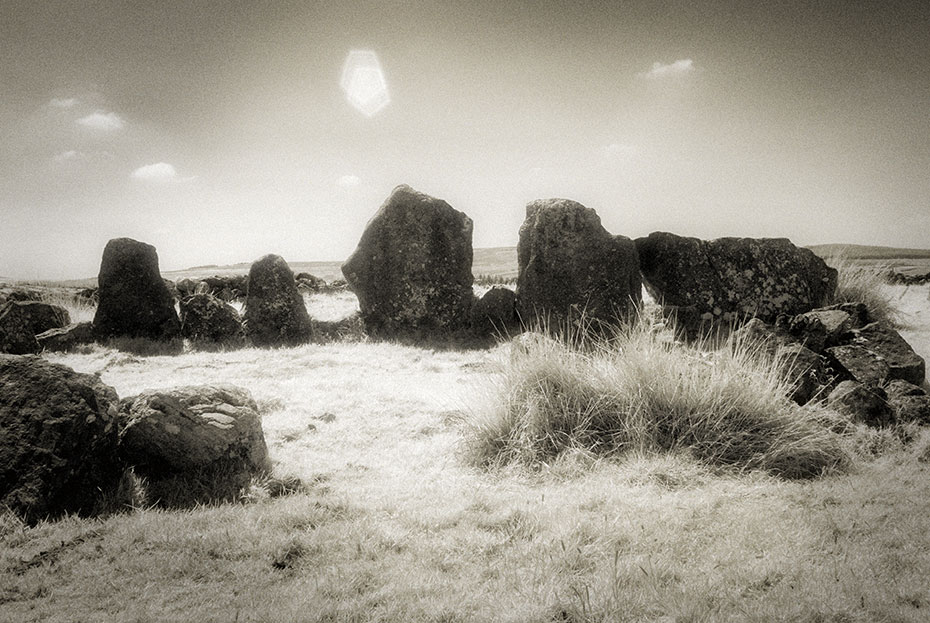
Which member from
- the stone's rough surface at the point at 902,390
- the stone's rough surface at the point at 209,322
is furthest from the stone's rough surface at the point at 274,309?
the stone's rough surface at the point at 902,390

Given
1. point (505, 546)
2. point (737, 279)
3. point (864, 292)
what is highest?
point (737, 279)

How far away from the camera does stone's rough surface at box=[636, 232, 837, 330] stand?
328 inches

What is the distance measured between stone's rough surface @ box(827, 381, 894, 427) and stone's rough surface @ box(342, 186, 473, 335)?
22.9 feet

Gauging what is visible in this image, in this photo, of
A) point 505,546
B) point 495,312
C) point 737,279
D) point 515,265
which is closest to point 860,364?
point 737,279

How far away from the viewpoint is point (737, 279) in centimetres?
840

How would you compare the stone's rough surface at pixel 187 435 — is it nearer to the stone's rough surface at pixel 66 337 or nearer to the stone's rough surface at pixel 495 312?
the stone's rough surface at pixel 495 312

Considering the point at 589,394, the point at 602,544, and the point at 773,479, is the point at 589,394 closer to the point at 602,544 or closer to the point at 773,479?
the point at 773,479

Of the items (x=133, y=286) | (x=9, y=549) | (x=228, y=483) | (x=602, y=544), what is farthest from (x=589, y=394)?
(x=133, y=286)

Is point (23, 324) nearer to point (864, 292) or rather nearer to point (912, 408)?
point (912, 408)

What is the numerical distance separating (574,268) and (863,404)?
5.00 meters

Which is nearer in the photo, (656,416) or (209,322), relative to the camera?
(656,416)

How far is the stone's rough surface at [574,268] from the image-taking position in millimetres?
8836

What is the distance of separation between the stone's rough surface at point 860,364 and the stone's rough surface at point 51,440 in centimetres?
616

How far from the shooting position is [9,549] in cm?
273
